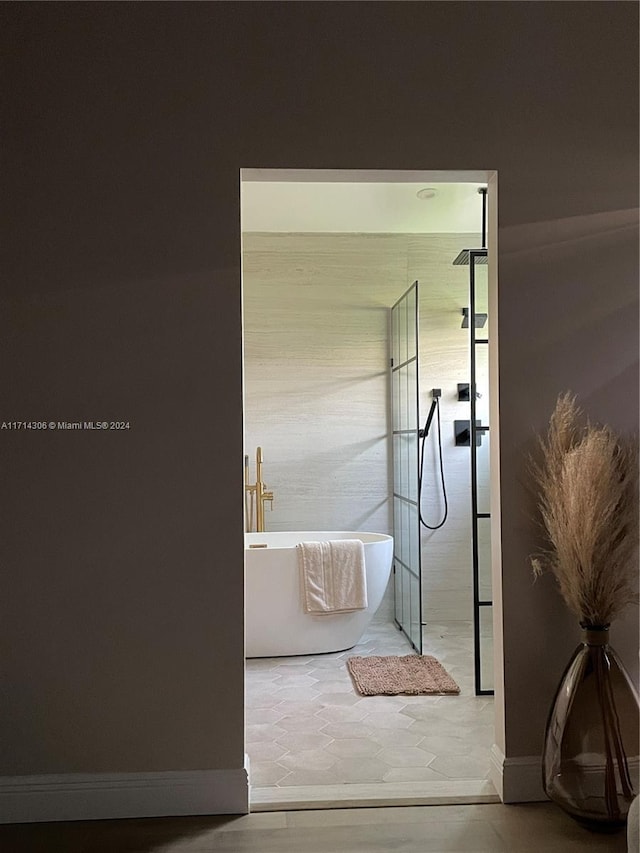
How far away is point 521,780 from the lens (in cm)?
269

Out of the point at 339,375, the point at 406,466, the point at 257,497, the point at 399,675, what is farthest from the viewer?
the point at 339,375

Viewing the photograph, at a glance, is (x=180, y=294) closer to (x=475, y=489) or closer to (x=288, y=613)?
(x=475, y=489)

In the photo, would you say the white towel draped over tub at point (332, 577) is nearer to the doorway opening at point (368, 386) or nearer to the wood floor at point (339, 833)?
the doorway opening at point (368, 386)

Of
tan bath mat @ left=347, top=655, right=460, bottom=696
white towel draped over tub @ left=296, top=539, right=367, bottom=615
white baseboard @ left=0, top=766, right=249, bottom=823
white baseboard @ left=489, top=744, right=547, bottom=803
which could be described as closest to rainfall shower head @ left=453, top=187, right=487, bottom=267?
white towel draped over tub @ left=296, top=539, right=367, bottom=615

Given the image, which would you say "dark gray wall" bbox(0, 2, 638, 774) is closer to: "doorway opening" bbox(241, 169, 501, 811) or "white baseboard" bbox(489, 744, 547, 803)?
"white baseboard" bbox(489, 744, 547, 803)

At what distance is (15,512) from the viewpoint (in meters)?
2.62

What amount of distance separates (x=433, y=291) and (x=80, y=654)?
3.68 m

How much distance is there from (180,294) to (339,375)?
2.81 meters

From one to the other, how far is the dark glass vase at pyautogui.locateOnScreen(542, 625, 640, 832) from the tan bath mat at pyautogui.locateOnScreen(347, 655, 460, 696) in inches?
53.0

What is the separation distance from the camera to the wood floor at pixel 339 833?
2387mm

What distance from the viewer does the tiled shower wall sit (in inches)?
211

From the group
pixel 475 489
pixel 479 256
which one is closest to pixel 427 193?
pixel 479 256

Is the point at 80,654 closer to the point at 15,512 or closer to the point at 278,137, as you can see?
the point at 15,512

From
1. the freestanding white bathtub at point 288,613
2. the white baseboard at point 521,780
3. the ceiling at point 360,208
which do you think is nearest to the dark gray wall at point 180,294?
the white baseboard at point 521,780
